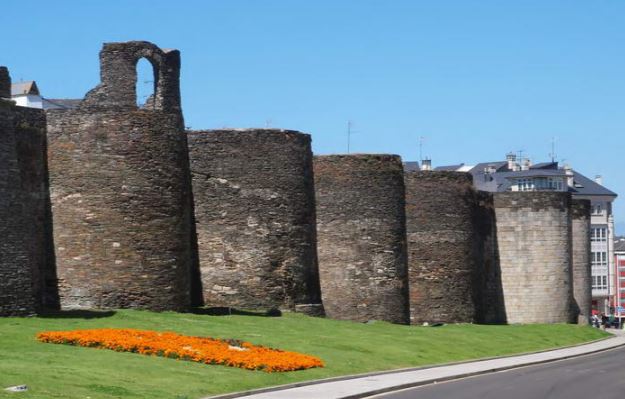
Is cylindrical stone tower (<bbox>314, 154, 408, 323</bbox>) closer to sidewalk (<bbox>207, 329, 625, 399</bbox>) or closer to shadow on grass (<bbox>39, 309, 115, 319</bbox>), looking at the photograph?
sidewalk (<bbox>207, 329, 625, 399</bbox>)

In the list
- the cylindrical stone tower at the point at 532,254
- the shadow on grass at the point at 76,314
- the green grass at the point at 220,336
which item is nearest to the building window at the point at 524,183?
the cylindrical stone tower at the point at 532,254

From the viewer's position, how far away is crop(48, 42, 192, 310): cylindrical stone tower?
147 ft

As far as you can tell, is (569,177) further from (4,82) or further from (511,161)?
(4,82)

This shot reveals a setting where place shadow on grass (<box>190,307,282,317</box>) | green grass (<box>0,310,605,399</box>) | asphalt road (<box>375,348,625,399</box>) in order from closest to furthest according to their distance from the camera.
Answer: green grass (<box>0,310,605,399</box>) < asphalt road (<box>375,348,625,399</box>) < shadow on grass (<box>190,307,282,317</box>)

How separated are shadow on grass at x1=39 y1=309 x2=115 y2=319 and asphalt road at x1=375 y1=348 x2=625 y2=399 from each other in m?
11.8

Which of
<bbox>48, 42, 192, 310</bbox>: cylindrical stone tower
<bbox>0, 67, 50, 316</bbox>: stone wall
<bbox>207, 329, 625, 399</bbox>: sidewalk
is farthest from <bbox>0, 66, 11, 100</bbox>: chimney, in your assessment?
<bbox>207, 329, 625, 399</bbox>: sidewalk

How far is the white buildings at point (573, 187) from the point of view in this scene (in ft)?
431

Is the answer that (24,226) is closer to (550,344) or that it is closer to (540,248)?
(550,344)

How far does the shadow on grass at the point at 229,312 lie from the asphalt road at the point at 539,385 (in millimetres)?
10238

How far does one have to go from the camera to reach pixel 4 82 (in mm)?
42312

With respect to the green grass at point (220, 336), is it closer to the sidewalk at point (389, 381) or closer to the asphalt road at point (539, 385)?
the sidewalk at point (389, 381)

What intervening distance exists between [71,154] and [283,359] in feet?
41.8

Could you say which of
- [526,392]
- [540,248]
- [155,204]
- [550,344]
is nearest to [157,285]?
[155,204]

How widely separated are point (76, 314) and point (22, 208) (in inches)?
156
